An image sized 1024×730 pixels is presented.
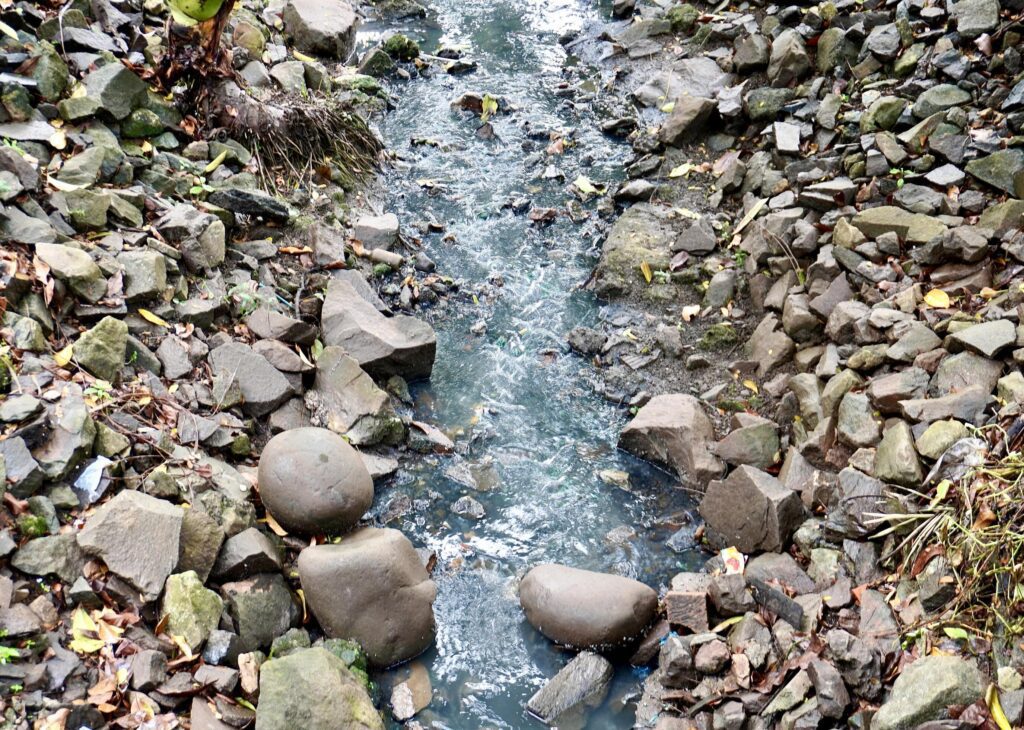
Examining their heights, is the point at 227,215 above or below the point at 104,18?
below

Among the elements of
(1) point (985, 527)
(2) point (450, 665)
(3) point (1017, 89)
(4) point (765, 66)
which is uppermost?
(3) point (1017, 89)

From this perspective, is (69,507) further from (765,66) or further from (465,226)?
(765,66)

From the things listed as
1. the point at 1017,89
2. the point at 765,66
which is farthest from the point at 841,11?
the point at 1017,89

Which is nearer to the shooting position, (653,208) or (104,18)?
(104,18)

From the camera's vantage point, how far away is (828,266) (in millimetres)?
5938

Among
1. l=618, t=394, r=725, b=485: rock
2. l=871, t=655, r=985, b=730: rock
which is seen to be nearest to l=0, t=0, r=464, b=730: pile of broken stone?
l=618, t=394, r=725, b=485: rock

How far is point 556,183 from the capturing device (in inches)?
324

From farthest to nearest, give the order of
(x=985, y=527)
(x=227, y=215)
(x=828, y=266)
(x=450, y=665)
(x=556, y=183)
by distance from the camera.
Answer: (x=556, y=183), (x=227, y=215), (x=828, y=266), (x=450, y=665), (x=985, y=527)

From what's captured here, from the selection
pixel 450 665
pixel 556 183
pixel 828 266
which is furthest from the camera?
pixel 556 183

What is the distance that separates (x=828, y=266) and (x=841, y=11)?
3.18 meters

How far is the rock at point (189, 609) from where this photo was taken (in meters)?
4.12

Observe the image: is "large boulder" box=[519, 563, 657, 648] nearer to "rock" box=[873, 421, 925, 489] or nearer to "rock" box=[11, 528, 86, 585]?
"rock" box=[873, 421, 925, 489]

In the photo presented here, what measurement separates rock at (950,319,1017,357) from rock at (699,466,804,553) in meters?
1.28

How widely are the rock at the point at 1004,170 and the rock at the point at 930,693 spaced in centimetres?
339
